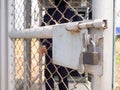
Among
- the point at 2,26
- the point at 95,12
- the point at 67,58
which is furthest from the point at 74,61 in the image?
the point at 2,26

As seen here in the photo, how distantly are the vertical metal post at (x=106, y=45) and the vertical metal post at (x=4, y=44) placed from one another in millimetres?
828

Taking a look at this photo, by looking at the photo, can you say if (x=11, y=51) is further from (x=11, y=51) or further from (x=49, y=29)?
(x=49, y=29)

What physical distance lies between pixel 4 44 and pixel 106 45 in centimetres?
88

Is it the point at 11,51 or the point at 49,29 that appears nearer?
the point at 49,29

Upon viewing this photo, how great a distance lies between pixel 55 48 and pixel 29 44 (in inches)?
28.7

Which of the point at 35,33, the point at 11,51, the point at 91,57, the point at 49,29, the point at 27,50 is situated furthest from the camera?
the point at 27,50

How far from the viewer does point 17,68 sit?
5.10 feet

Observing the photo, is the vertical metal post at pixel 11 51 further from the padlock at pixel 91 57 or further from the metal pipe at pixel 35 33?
the padlock at pixel 91 57

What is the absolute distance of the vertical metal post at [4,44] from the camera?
144cm

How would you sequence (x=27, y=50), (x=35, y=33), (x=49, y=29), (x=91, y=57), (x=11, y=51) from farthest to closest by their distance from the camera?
1. (x=27, y=50)
2. (x=11, y=51)
3. (x=35, y=33)
4. (x=49, y=29)
5. (x=91, y=57)

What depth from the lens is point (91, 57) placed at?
0.68 m

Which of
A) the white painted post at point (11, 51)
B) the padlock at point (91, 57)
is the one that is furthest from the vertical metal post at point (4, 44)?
the padlock at point (91, 57)

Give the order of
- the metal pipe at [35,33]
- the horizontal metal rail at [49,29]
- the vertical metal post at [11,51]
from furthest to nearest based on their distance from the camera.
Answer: the vertical metal post at [11,51] < the metal pipe at [35,33] < the horizontal metal rail at [49,29]

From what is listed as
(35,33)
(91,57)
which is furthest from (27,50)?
(91,57)
